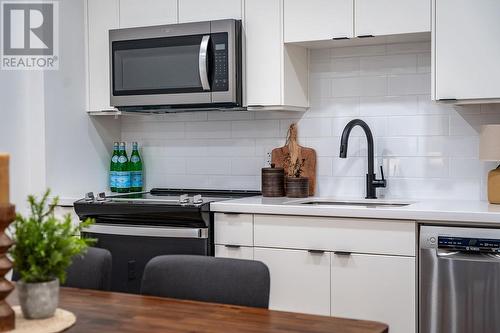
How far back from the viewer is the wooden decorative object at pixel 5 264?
1492 millimetres

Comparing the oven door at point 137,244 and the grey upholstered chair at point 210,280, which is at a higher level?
the grey upholstered chair at point 210,280

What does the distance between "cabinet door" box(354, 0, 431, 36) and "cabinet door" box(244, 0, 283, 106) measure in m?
0.44

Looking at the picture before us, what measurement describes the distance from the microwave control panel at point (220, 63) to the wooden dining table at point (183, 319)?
1.92 m

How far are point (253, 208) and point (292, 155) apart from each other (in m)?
0.67

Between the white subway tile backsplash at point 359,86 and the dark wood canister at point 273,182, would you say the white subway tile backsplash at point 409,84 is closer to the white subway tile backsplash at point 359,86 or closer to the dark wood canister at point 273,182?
the white subway tile backsplash at point 359,86

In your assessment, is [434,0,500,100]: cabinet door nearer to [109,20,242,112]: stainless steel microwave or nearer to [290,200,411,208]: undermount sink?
[290,200,411,208]: undermount sink

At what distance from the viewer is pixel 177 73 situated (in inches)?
149

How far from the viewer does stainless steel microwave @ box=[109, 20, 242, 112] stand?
3627 mm

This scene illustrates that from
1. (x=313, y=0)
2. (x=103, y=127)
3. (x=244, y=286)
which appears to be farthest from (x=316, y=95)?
(x=244, y=286)

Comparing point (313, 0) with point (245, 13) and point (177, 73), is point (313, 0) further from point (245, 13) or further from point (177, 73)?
point (177, 73)

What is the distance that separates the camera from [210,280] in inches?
79.7

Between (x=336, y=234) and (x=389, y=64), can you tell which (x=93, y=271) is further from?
(x=389, y=64)

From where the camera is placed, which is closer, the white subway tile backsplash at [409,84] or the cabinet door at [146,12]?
the white subway tile backsplash at [409,84]

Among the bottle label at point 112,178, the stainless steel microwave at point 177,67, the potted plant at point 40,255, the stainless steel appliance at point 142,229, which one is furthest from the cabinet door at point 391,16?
the potted plant at point 40,255
